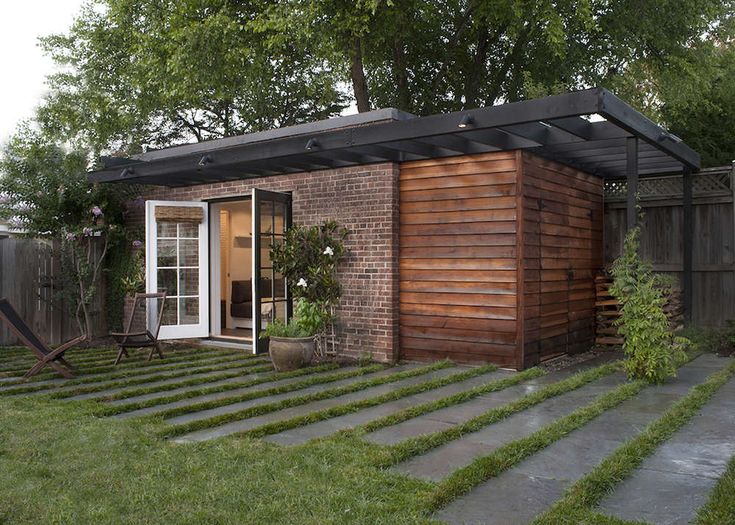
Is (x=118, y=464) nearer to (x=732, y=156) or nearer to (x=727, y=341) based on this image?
(x=727, y=341)

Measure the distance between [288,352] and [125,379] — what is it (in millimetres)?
1670

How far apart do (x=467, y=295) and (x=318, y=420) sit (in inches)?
119

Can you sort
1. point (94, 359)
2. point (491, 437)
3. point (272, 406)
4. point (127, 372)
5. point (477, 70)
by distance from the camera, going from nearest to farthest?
point (491, 437) → point (272, 406) → point (127, 372) → point (94, 359) → point (477, 70)

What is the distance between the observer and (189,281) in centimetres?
910

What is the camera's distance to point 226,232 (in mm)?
12188

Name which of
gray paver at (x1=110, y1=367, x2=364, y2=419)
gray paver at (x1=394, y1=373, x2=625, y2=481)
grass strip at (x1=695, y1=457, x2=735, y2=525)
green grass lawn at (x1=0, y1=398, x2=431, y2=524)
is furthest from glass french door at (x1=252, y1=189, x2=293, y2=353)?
grass strip at (x1=695, y1=457, x2=735, y2=525)

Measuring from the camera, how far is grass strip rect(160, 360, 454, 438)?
14.8 feet

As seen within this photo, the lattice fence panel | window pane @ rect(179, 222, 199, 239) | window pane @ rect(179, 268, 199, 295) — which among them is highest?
the lattice fence panel

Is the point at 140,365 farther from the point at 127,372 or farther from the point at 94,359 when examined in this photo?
the point at 94,359

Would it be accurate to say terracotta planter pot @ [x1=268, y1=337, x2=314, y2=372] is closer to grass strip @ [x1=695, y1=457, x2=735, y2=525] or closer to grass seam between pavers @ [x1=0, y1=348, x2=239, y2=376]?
grass seam between pavers @ [x1=0, y1=348, x2=239, y2=376]

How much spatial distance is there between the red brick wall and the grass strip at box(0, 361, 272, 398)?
1260 millimetres

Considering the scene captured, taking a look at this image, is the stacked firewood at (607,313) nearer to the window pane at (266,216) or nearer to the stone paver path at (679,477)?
the stone paver path at (679,477)

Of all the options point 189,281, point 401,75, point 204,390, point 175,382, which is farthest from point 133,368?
point 401,75

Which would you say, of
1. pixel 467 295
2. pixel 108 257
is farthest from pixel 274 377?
pixel 108 257
